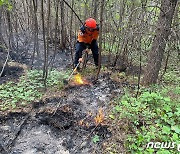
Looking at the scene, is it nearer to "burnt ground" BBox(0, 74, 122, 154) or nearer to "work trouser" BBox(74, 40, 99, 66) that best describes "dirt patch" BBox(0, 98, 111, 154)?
"burnt ground" BBox(0, 74, 122, 154)

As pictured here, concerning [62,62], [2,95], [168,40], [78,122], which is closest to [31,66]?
[62,62]

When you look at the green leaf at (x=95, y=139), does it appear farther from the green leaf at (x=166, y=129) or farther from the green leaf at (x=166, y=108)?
the green leaf at (x=166, y=108)

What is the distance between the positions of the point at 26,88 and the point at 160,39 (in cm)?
388

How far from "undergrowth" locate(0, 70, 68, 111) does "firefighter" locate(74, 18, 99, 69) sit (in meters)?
1.00

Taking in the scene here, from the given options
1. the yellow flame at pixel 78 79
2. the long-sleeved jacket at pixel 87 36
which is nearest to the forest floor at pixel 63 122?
the yellow flame at pixel 78 79

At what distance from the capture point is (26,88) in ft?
22.6

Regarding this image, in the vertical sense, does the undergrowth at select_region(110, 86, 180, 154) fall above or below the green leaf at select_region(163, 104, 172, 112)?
below

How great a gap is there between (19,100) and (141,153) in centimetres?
354

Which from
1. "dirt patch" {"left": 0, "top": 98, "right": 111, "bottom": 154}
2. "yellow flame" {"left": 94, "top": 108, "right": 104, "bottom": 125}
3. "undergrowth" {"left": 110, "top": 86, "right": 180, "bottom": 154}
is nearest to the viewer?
"undergrowth" {"left": 110, "top": 86, "right": 180, "bottom": 154}

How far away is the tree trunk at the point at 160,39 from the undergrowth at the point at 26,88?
8.52 feet

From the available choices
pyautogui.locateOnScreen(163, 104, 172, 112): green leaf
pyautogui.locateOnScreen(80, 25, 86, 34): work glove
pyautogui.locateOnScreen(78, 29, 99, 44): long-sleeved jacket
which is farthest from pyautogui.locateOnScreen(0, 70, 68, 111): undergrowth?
pyautogui.locateOnScreen(163, 104, 172, 112): green leaf

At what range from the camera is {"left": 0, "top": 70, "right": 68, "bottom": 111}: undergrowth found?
620 centimetres

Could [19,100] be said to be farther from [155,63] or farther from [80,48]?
[155,63]

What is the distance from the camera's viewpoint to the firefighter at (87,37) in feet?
25.3
